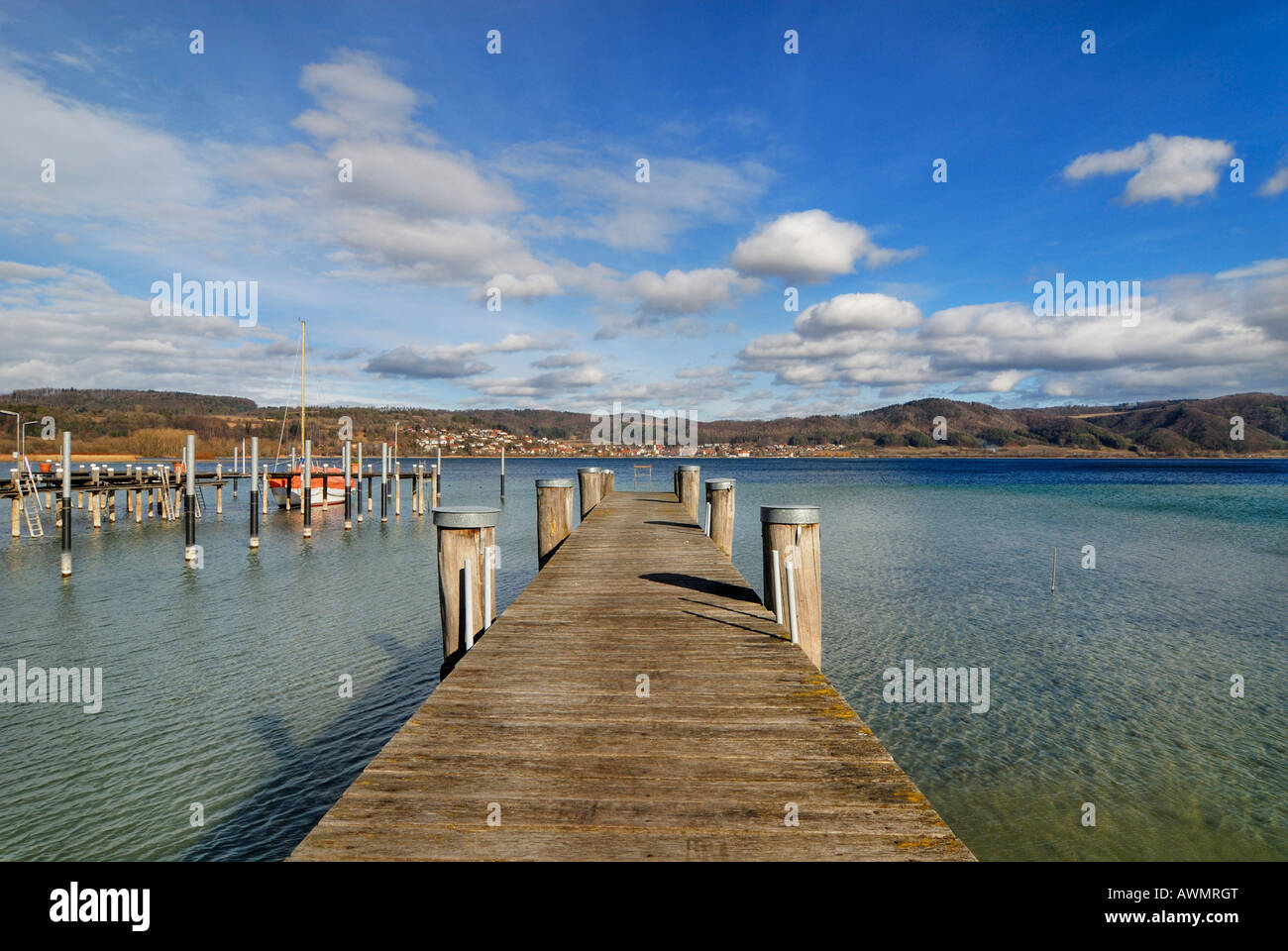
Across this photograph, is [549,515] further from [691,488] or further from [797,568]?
[797,568]

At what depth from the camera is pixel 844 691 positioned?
1035 cm

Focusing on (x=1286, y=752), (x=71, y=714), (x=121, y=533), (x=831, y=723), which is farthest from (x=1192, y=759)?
(x=121, y=533)

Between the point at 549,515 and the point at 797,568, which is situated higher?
the point at 549,515

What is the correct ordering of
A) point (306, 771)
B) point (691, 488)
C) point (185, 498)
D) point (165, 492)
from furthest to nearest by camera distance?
1. point (165, 492)
2. point (185, 498)
3. point (691, 488)
4. point (306, 771)

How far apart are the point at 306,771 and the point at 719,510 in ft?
29.7

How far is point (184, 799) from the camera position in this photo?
7.20 meters

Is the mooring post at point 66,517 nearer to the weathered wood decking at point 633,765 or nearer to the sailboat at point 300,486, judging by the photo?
the weathered wood decking at point 633,765

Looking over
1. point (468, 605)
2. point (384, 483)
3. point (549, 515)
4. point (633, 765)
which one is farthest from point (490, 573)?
point (384, 483)

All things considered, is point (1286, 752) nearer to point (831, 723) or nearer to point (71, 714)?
point (831, 723)

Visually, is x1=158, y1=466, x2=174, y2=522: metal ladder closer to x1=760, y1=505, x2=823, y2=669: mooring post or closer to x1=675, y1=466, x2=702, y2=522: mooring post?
x1=675, y1=466, x2=702, y2=522: mooring post

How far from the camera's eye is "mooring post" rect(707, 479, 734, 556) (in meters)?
14.3

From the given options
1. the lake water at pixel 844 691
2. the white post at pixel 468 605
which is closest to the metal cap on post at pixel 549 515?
the lake water at pixel 844 691
